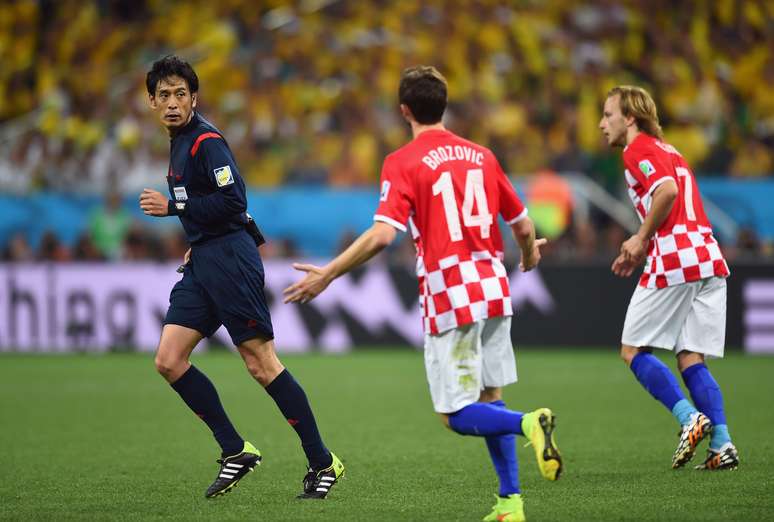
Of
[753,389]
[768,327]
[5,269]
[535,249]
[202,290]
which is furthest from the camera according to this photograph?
[5,269]

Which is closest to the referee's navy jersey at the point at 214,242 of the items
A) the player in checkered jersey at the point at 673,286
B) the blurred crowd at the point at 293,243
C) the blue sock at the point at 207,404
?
the blue sock at the point at 207,404

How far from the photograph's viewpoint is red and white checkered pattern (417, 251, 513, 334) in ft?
16.2

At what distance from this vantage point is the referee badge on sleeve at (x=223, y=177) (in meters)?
5.73

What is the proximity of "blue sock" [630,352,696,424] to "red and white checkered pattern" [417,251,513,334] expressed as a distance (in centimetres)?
204

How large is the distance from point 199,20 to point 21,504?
16460 millimetres

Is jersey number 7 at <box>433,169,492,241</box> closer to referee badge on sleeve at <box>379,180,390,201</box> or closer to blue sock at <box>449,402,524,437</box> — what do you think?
referee badge on sleeve at <box>379,180,390,201</box>

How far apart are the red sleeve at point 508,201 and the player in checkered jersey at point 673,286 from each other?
1645 mm

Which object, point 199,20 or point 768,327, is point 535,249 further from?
Result: point 199,20

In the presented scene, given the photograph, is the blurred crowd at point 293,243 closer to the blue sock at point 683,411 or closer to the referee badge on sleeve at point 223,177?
the blue sock at point 683,411

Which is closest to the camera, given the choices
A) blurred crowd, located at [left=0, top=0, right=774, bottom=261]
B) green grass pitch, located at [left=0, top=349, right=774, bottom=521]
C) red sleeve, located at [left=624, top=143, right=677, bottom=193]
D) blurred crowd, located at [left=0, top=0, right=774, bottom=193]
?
green grass pitch, located at [left=0, top=349, right=774, bottom=521]

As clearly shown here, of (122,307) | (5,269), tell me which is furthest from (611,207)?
(5,269)

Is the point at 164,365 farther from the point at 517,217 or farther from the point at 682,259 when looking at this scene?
the point at 682,259

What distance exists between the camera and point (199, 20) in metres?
21.1

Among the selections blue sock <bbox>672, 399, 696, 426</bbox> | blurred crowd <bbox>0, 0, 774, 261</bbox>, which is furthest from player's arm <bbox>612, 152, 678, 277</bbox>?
blurred crowd <bbox>0, 0, 774, 261</bbox>
